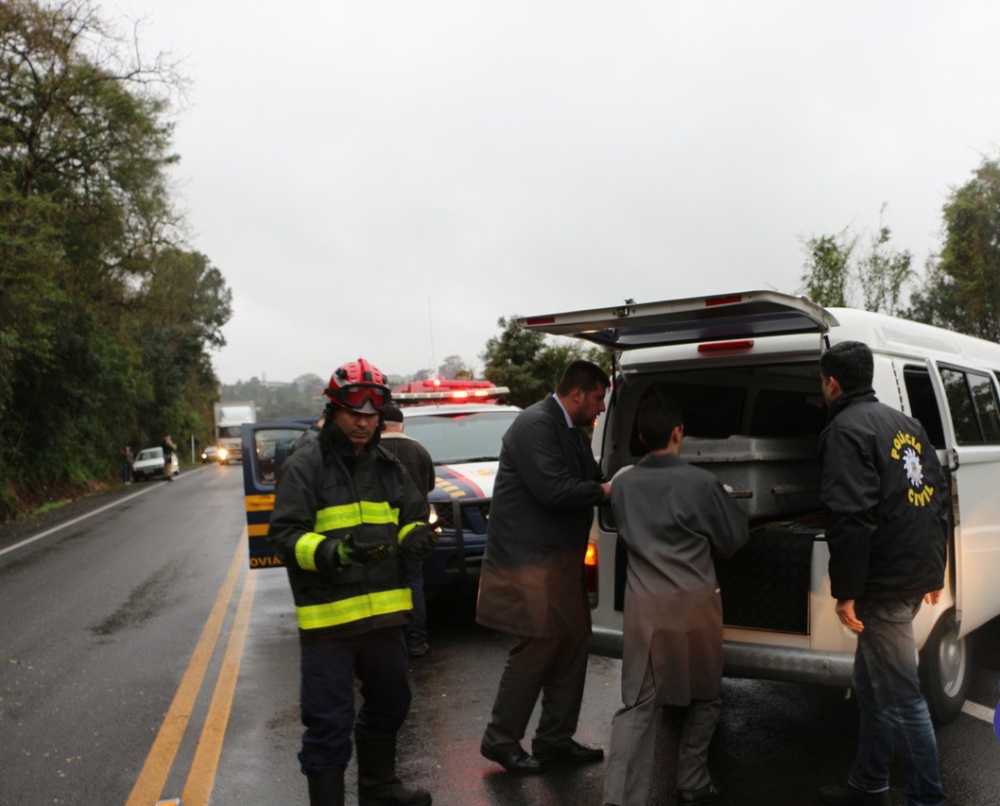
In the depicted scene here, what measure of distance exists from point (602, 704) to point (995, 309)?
94.1ft

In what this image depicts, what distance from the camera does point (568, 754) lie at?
4793 mm

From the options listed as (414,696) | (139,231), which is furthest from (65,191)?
(414,696)

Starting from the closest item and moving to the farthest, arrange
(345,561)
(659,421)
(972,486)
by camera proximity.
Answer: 1. (345,561)
2. (659,421)
3. (972,486)

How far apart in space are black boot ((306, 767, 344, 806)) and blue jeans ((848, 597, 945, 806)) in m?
2.13

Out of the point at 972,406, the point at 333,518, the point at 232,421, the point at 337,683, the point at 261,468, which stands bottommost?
the point at 232,421

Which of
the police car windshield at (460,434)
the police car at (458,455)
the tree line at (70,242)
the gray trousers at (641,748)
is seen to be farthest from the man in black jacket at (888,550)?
the tree line at (70,242)

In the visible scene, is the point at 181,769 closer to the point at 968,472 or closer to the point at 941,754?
the point at 941,754

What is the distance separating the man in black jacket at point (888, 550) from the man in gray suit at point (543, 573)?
113 cm

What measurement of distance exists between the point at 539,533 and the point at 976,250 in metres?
30.0

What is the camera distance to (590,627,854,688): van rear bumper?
420 cm

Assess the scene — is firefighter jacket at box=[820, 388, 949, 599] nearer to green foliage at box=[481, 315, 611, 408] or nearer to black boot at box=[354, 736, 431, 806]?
black boot at box=[354, 736, 431, 806]

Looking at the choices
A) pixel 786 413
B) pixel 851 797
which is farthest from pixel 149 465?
pixel 851 797

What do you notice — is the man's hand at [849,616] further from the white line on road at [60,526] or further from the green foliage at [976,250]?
the green foliage at [976,250]

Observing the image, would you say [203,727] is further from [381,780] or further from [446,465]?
[446,465]
